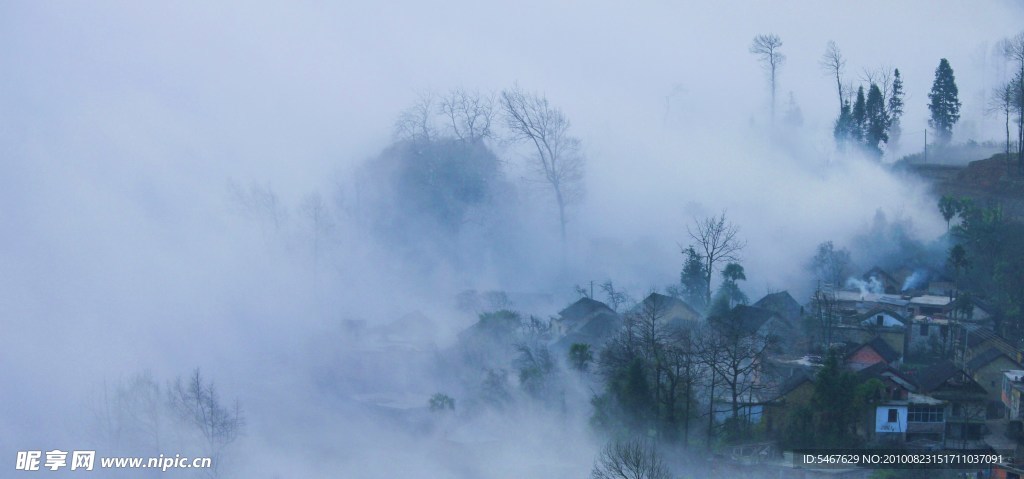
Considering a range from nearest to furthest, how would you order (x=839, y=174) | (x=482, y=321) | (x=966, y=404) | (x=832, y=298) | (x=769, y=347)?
(x=966, y=404) < (x=769, y=347) < (x=482, y=321) < (x=832, y=298) < (x=839, y=174)

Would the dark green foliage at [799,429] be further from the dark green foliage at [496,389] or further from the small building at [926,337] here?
the small building at [926,337]

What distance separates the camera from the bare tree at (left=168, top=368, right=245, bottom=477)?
1238 cm

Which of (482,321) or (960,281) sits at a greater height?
(960,281)

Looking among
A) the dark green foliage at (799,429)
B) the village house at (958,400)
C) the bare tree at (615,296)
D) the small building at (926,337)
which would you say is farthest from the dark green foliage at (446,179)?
the village house at (958,400)

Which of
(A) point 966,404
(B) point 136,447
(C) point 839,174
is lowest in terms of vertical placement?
(B) point 136,447

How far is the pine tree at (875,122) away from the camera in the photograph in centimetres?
2208

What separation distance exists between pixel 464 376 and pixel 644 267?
5182 millimetres

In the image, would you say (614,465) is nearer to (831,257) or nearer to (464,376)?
(464,376)

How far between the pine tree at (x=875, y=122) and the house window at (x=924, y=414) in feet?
35.4

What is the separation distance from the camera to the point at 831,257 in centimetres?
1842

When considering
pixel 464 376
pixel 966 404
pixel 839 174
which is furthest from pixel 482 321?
pixel 839 174

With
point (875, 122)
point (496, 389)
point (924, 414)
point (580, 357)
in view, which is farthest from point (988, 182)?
point (496, 389)

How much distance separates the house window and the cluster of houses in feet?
0.04

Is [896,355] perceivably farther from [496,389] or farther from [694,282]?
[496,389]
